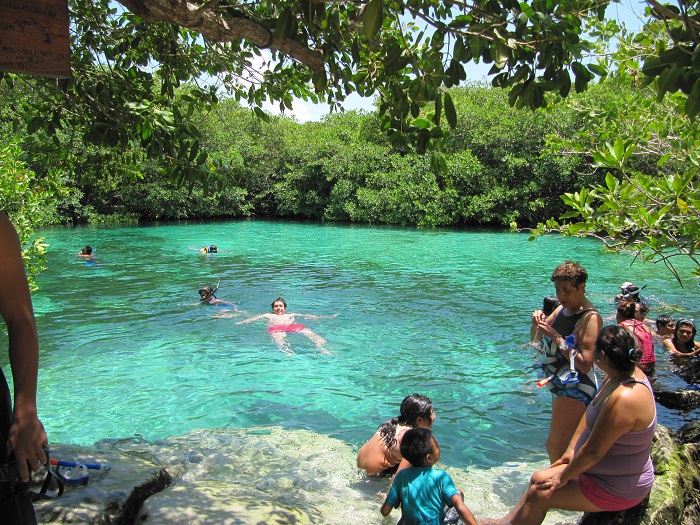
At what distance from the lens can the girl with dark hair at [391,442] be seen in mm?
4648

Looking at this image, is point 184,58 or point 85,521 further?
point 184,58

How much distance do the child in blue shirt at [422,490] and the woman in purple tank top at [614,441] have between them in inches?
25.5

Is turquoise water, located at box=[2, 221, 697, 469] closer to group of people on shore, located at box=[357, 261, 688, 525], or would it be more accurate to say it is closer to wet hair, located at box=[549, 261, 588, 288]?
group of people on shore, located at box=[357, 261, 688, 525]

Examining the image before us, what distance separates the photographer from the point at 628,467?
3170mm

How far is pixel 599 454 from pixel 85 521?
2.81 meters

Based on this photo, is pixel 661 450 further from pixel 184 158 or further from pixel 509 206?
pixel 509 206

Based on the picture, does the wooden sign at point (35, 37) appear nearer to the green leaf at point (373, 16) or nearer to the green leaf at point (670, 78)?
the green leaf at point (373, 16)

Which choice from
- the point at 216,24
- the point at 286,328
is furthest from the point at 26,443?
the point at 286,328

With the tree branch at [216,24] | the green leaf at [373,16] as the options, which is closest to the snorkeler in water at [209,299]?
the tree branch at [216,24]

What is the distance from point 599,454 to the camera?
3102 millimetres

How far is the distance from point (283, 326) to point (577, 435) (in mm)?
7777

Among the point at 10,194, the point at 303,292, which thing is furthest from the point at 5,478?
the point at 303,292

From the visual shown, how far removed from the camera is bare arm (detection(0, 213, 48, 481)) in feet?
6.15

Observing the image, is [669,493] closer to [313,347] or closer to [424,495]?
[424,495]
